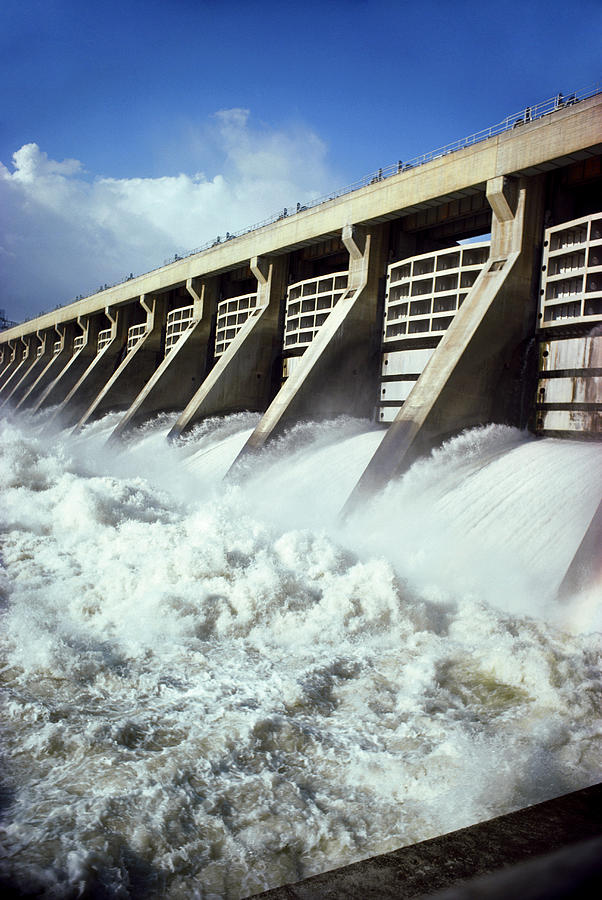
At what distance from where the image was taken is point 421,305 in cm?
1204

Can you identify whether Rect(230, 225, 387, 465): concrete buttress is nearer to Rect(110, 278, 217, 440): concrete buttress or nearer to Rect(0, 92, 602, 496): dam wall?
Rect(0, 92, 602, 496): dam wall

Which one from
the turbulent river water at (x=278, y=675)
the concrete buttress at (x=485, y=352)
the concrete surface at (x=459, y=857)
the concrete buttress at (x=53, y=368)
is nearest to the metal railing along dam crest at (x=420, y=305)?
the concrete buttress at (x=485, y=352)

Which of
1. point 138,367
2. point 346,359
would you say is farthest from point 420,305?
point 138,367

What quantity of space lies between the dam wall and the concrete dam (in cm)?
6

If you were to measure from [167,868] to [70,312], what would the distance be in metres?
27.6

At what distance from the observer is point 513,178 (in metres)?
9.81

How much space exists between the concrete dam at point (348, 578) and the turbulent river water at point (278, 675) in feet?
0.06

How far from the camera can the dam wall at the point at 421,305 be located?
363 inches

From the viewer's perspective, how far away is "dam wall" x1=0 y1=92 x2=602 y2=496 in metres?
9.21

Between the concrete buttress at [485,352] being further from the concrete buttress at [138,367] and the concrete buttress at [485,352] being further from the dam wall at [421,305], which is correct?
the concrete buttress at [138,367]

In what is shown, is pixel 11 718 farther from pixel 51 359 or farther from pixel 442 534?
pixel 51 359

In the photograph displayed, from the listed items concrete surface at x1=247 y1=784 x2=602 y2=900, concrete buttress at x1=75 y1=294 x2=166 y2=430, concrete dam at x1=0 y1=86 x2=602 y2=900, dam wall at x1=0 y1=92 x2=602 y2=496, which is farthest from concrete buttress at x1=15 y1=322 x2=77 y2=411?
concrete surface at x1=247 y1=784 x2=602 y2=900

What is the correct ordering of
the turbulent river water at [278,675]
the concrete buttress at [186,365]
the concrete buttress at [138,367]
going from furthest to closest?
the concrete buttress at [138,367] → the concrete buttress at [186,365] → the turbulent river water at [278,675]

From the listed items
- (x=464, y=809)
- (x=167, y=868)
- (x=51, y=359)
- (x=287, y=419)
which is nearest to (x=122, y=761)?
(x=167, y=868)
